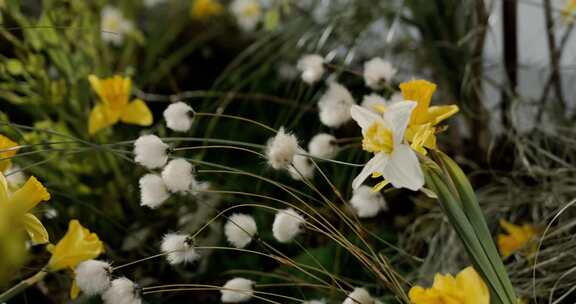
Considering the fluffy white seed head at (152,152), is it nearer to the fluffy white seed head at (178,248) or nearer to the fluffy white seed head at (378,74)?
the fluffy white seed head at (178,248)

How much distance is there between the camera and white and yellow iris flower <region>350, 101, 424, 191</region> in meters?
0.37

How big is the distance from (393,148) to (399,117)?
0.05ft

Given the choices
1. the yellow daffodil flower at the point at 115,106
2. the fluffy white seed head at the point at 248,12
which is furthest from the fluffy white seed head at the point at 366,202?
the fluffy white seed head at the point at 248,12

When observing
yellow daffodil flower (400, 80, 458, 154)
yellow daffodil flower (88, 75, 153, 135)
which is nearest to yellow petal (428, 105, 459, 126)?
yellow daffodil flower (400, 80, 458, 154)

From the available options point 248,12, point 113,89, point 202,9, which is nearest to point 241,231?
point 113,89

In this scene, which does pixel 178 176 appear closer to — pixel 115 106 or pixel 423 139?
pixel 423 139

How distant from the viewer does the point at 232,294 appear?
0.45 metres

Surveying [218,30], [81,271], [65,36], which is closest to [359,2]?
[65,36]

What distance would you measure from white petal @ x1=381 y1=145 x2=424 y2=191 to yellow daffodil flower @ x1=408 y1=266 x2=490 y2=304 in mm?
56

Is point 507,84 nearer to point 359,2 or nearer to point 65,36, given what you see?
point 359,2

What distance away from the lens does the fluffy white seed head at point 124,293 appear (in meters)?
0.40

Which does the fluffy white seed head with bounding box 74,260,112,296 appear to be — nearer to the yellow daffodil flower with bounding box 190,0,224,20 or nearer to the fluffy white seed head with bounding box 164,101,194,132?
the fluffy white seed head with bounding box 164,101,194,132

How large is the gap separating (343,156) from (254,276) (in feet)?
0.75

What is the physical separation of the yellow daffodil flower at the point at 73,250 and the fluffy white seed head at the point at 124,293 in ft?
0.32
